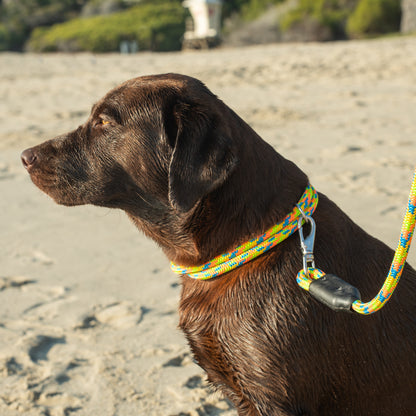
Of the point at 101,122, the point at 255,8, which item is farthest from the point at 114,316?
the point at 255,8

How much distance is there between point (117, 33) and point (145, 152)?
88.4 feet

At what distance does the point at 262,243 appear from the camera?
246 centimetres

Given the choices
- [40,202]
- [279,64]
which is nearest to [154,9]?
[279,64]

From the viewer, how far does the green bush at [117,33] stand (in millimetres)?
27969

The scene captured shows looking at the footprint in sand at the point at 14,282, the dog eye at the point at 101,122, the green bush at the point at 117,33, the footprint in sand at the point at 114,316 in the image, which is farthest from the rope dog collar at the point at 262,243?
the green bush at the point at 117,33

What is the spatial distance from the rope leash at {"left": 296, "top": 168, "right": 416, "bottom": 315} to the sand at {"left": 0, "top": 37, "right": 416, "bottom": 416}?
4.32 feet

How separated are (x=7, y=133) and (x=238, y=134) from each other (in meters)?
7.18

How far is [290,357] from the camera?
235 centimetres

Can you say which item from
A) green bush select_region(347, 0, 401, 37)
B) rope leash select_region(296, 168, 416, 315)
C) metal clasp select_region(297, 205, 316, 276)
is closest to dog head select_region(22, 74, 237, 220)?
metal clasp select_region(297, 205, 316, 276)

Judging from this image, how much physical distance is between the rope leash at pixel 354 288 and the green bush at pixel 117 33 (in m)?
26.8

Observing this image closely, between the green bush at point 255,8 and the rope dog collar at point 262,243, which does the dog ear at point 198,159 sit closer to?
the rope dog collar at point 262,243

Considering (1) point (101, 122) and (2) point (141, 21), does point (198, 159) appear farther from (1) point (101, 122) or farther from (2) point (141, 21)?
(2) point (141, 21)

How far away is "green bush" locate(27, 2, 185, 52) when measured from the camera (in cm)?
2797

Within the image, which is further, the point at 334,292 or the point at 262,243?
the point at 262,243
